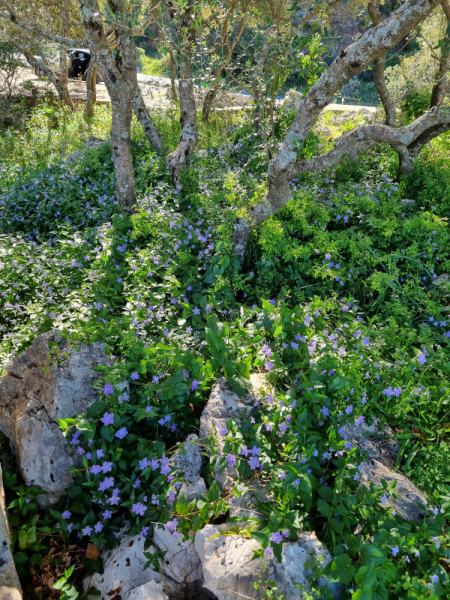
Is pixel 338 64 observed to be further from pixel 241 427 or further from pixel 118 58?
pixel 241 427

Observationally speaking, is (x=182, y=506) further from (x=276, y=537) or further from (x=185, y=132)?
(x=185, y=132)

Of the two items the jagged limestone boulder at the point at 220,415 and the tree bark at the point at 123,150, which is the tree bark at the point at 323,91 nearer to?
the tree bark at the point at 123,150

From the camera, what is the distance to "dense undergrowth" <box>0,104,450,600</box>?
7.22ft

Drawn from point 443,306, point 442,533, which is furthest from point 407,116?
point 442,533

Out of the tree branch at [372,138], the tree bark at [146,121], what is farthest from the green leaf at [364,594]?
the tree bark at [146,121]

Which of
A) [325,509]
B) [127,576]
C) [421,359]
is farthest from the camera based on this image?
[421,359]

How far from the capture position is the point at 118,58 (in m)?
4.60

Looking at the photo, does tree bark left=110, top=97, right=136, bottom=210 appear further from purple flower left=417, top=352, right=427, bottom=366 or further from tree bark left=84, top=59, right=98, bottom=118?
tree bark left=84, top=59, right=98, bottom=118

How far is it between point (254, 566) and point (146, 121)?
227 inches

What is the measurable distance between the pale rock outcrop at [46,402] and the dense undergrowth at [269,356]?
3.8 inches

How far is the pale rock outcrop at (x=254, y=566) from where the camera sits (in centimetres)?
196

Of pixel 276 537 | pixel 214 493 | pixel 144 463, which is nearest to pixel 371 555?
pixel 276 537

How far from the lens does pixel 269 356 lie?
2881mm

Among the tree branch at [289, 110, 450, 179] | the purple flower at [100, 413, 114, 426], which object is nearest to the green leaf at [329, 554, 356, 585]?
the purple flower at [100, 413, 114, 426]
